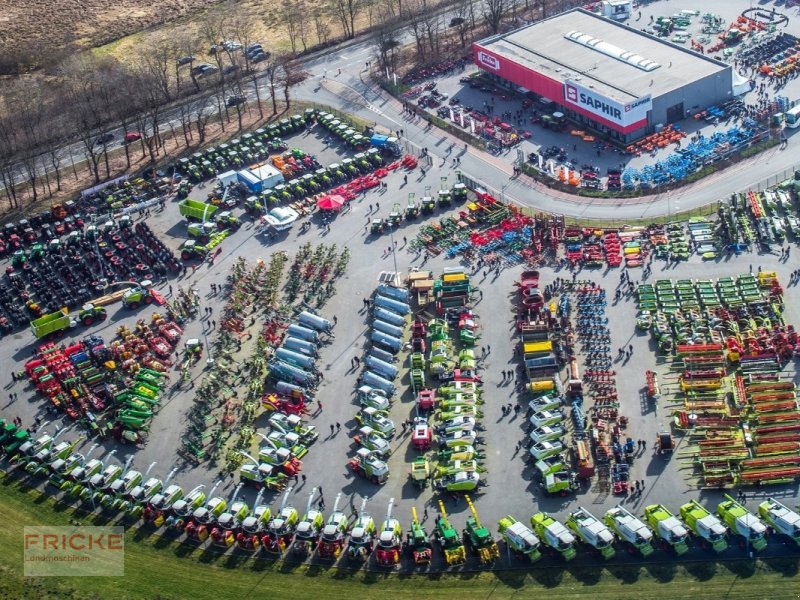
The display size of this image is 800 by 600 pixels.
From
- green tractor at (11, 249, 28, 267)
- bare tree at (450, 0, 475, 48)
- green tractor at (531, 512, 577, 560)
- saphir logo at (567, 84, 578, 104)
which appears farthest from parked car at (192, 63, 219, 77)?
green tractor at (531, 512, 577, 560)

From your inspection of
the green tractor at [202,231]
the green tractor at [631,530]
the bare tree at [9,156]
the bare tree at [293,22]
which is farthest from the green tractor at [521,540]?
the bare tree at [293,22]

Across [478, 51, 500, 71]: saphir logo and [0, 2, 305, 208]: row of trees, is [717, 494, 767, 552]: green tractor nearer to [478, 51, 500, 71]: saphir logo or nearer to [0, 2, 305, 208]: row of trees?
[478, 51, 500, 71]: saphir logo

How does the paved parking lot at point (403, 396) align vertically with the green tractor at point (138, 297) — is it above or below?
below

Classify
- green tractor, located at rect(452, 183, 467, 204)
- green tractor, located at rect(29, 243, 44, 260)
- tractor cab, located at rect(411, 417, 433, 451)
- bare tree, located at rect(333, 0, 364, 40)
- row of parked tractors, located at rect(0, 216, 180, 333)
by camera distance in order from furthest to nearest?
bare tree, located at rect(333, 0, 364, 40) → green tractor, located at rect(452, 183, 467, 204) → green tractor, located at rect(29, 243, 44, 260) → row of parked tractors, located at rect(0, 216, 180, 333) → tractor cab, located at rect(411, 417, 433, 451)

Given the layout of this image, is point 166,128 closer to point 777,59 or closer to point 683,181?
point 683,181

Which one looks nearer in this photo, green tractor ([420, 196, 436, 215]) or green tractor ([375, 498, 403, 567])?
green tractor ([375, 498, 403, 567])

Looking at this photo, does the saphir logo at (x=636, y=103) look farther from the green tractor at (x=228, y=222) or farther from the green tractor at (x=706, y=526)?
the green tractor at (x=706, y=526)

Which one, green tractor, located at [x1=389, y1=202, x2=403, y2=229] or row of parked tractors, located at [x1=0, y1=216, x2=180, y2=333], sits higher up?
green tractor, located at [x1=389, y1=202, x2=403, y2=229]
